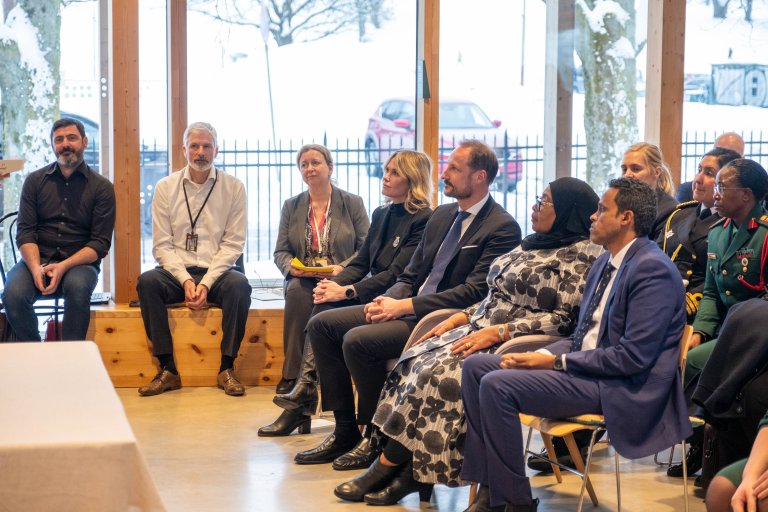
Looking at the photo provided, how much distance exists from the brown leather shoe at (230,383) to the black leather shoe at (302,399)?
82 centimetres

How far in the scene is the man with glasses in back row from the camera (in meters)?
5.62

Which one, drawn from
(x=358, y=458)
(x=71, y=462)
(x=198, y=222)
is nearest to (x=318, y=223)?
(x=198, y=222)

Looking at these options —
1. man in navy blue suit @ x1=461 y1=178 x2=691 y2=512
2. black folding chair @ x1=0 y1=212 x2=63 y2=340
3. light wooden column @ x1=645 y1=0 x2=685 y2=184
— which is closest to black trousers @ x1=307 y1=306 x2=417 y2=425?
man in navy blue suit @ x1=461 y1=178 x2=691 y2=512

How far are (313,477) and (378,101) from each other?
3.13m

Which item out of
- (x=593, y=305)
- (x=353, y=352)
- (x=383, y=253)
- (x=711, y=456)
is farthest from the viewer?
(x=383, y=253)

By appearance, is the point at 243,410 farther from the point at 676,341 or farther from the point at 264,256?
the point at 676,341

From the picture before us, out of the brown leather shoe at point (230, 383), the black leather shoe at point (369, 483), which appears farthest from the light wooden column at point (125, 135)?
the black leather shoe at point (369, 483)

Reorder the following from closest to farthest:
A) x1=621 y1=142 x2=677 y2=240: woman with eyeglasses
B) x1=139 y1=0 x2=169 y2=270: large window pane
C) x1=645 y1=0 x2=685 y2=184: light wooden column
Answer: x1=621 y1=142 x2=677 y2=240: woman with eyeglasses, x1=139 y1=0 x2=169 y2=270: large window pane, x1=645 y1=0 x2=685 y2=184: light wooden column

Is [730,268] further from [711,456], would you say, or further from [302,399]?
[302,399]

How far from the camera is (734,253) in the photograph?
4066mm

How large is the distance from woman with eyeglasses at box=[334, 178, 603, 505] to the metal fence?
2721 millimetres

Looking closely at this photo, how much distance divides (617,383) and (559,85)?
3.71m

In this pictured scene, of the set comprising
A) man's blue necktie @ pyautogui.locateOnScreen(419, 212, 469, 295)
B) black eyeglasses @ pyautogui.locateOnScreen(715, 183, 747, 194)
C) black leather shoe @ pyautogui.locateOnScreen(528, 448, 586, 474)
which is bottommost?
black leather shoe @ pyautogui.locateOnScreen(528, 448, 586, 474)

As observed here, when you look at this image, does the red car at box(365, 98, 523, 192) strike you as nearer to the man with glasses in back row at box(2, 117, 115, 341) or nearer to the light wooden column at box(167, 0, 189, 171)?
the light wooden column at box(167, 0, 189, 171)
